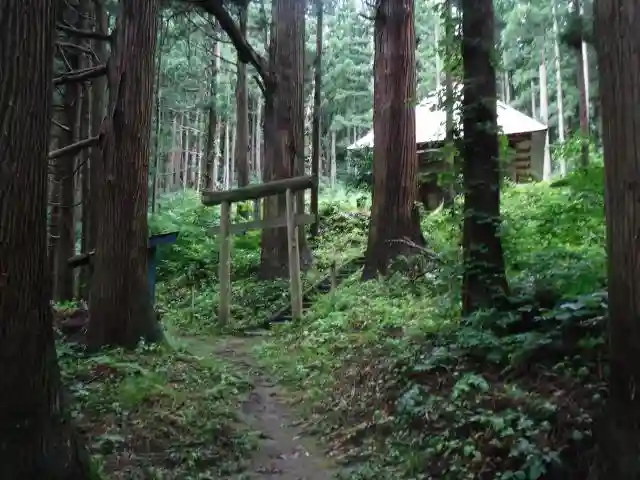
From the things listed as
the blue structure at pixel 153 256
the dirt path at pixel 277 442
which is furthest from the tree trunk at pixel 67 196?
the dirt path at pixel 277 442

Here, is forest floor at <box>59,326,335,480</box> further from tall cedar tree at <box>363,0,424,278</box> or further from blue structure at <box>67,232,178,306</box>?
tall cedar tree at <box>363,0,424,278</box>

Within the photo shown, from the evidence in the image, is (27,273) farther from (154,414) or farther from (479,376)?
(479,376)

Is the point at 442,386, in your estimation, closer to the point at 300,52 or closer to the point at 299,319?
the point at 299,319

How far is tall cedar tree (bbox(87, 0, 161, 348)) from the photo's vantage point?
8891 mm

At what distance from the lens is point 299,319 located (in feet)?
41.3

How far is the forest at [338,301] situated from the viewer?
3852mm

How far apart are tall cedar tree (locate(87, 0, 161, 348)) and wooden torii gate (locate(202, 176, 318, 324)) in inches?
158

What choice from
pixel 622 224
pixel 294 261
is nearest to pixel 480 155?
pixel 622 224

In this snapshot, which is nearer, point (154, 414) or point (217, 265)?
point (154, 414)

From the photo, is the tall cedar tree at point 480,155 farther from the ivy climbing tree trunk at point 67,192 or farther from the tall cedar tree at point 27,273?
the ivy climbing tree trunk at point 67,192

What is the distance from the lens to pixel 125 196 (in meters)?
8.97

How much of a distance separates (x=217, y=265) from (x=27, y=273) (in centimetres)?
1671

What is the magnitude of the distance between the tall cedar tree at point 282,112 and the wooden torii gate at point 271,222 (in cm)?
273

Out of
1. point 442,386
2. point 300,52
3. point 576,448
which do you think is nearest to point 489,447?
point 576,448
